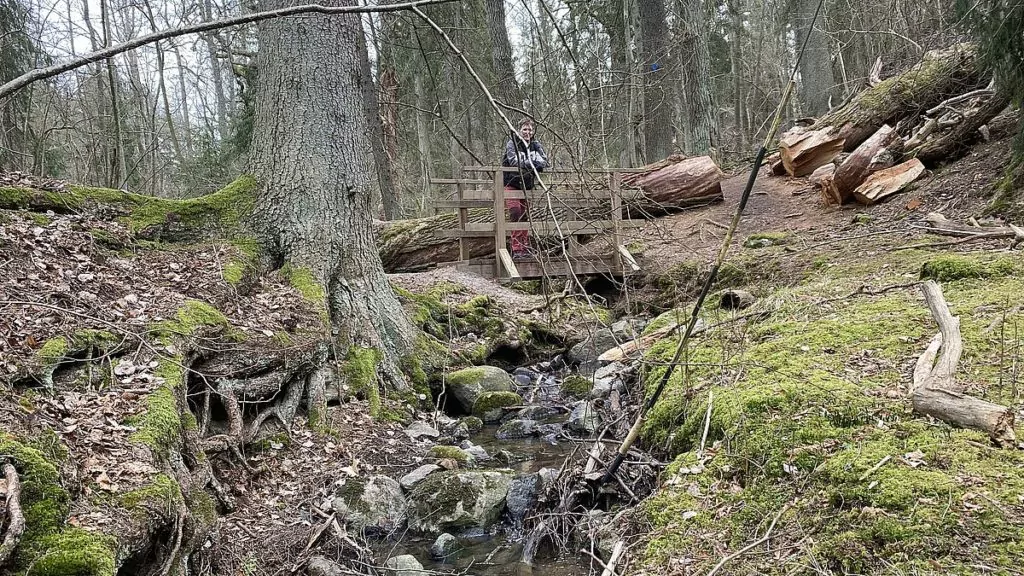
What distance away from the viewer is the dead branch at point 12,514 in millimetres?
2037

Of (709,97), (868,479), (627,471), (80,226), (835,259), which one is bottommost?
(627,471)

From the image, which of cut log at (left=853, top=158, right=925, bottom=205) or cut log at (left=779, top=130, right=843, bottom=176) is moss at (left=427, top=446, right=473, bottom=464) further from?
cut log at (left=779, top=130, right=843, bottom=176)

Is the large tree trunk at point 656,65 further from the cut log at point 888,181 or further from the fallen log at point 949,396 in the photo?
the fallen log at point 949,396

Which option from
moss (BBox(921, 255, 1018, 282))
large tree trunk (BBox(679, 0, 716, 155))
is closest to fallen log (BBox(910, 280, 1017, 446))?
moss (BBox(921, 255, 1018, 282))

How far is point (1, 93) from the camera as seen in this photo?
73.6 inches

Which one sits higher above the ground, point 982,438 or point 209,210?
point 209,210

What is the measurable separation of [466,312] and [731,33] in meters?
20.5

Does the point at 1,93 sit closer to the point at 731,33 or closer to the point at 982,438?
the point at 982,438

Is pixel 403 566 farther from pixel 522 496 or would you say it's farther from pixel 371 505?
pixel 522 496

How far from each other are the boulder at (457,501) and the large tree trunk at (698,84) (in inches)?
458

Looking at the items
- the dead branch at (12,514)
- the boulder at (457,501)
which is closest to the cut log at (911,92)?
the boulder at (457,501)

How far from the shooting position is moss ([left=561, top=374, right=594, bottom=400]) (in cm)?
658

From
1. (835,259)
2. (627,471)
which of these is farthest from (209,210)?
(835,259)

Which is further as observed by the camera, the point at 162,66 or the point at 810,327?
the point at 162,66
